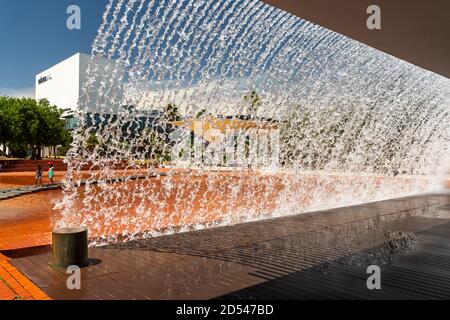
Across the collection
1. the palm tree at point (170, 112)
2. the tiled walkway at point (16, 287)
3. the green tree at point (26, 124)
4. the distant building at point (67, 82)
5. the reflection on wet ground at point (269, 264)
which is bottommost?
the reflection on wet ground at point (269, 264)

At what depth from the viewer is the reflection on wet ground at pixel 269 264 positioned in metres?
3.90

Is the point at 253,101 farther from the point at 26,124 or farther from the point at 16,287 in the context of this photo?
the point at 26,124

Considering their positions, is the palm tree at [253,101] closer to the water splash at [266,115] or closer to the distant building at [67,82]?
the water splash at [266,115]

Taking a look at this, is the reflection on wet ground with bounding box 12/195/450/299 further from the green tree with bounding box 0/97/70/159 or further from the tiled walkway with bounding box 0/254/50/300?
the green tree with bounding box 0/97/70/159

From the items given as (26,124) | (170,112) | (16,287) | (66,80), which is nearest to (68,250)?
(16,287)

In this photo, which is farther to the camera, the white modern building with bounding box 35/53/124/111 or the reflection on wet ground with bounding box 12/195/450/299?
the white modern building with bounding box 35/53/124/111

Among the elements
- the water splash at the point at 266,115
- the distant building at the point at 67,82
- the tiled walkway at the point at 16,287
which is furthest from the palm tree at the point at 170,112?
the distant building at the point at 67,82

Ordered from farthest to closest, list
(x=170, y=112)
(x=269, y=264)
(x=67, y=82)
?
(x=67, y=82), (x=170, y=112), (x=269, y=264)

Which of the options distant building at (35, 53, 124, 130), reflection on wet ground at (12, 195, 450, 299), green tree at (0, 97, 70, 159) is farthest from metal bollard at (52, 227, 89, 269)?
distant building at (35, 53, 124, 130)

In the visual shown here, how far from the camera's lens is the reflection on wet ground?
390cm

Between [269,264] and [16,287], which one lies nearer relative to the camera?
[16,287]

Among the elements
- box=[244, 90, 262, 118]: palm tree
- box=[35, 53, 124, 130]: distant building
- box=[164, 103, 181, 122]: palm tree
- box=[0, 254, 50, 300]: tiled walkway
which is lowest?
box=[0, 254, 50, 300]: tiled walkway

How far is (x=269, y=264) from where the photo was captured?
489 cm

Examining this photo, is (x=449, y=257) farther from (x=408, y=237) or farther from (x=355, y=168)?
(x=355, y=168)
